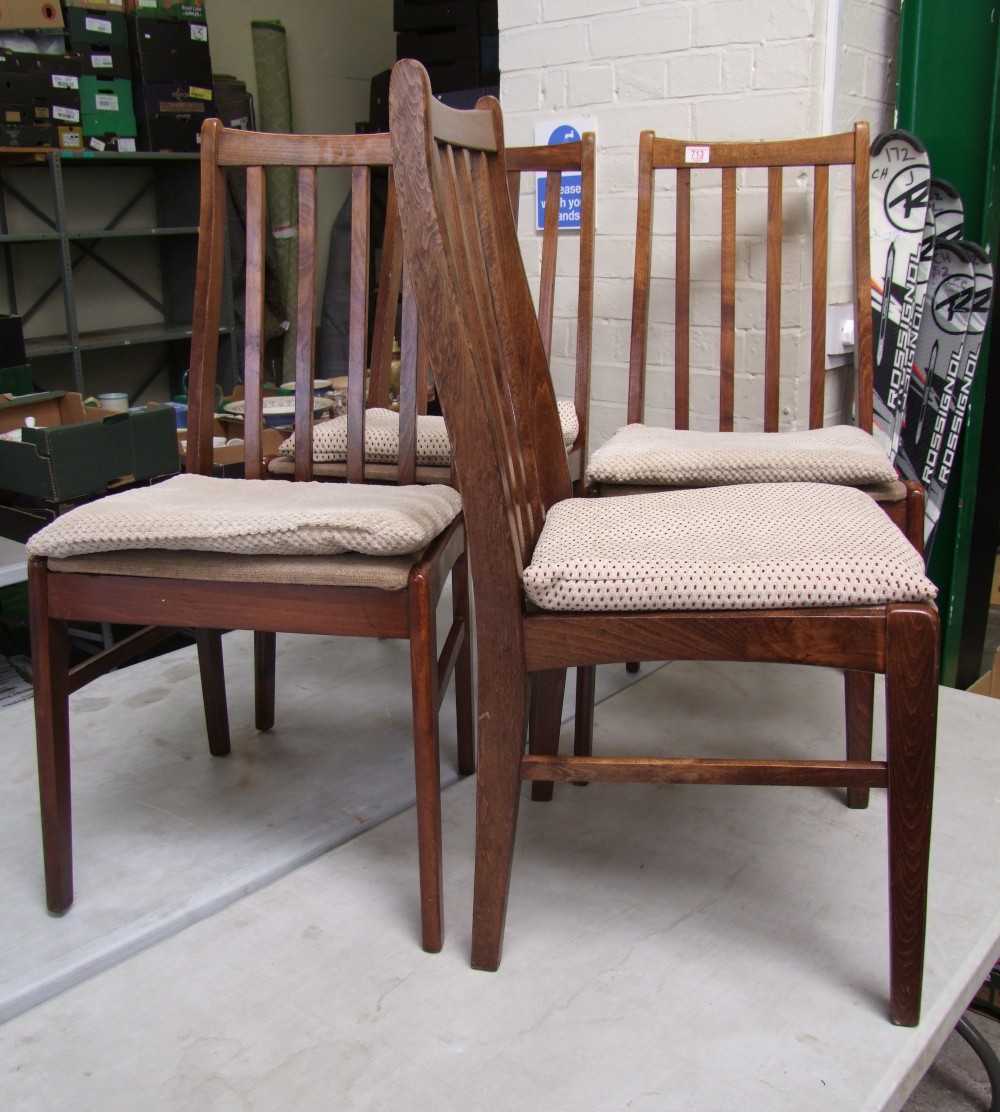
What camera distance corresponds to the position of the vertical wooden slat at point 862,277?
1.73 m

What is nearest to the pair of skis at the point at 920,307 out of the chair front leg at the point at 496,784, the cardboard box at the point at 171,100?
the chair front leg at the point at 496,784

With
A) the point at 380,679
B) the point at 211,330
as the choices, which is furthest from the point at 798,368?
the point at 211,330

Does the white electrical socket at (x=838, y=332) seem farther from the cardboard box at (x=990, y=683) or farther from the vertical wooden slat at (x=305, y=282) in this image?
the vertical wooden slat at (x=305, y=282)

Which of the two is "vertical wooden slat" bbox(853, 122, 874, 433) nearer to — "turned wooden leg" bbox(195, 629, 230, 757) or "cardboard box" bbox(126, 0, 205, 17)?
"turned wooden leg" bbox(195, 629, 230, 757)

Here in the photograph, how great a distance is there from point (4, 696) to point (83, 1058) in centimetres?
153

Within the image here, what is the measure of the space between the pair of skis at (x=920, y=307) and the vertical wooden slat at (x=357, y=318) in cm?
108

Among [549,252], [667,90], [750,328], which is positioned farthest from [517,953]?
[667,90]

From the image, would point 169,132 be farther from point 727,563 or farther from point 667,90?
point 727,563

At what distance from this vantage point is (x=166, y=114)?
161 inches

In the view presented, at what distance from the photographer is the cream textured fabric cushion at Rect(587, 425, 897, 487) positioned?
1.48m

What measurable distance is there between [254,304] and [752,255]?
3.41 feet

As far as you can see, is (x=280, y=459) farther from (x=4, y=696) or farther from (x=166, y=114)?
(x=166, y=114)

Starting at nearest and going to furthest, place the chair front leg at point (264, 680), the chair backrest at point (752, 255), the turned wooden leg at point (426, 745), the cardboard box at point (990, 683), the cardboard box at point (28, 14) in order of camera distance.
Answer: the turned wooden leg at point (426, 745) < the chair front leg at point (264, 680) < the chair backrest at point (752, 255) < the cardboard box at point (990, 683) < the cardboard box at point (28, 14)

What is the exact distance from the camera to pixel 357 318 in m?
1.44
